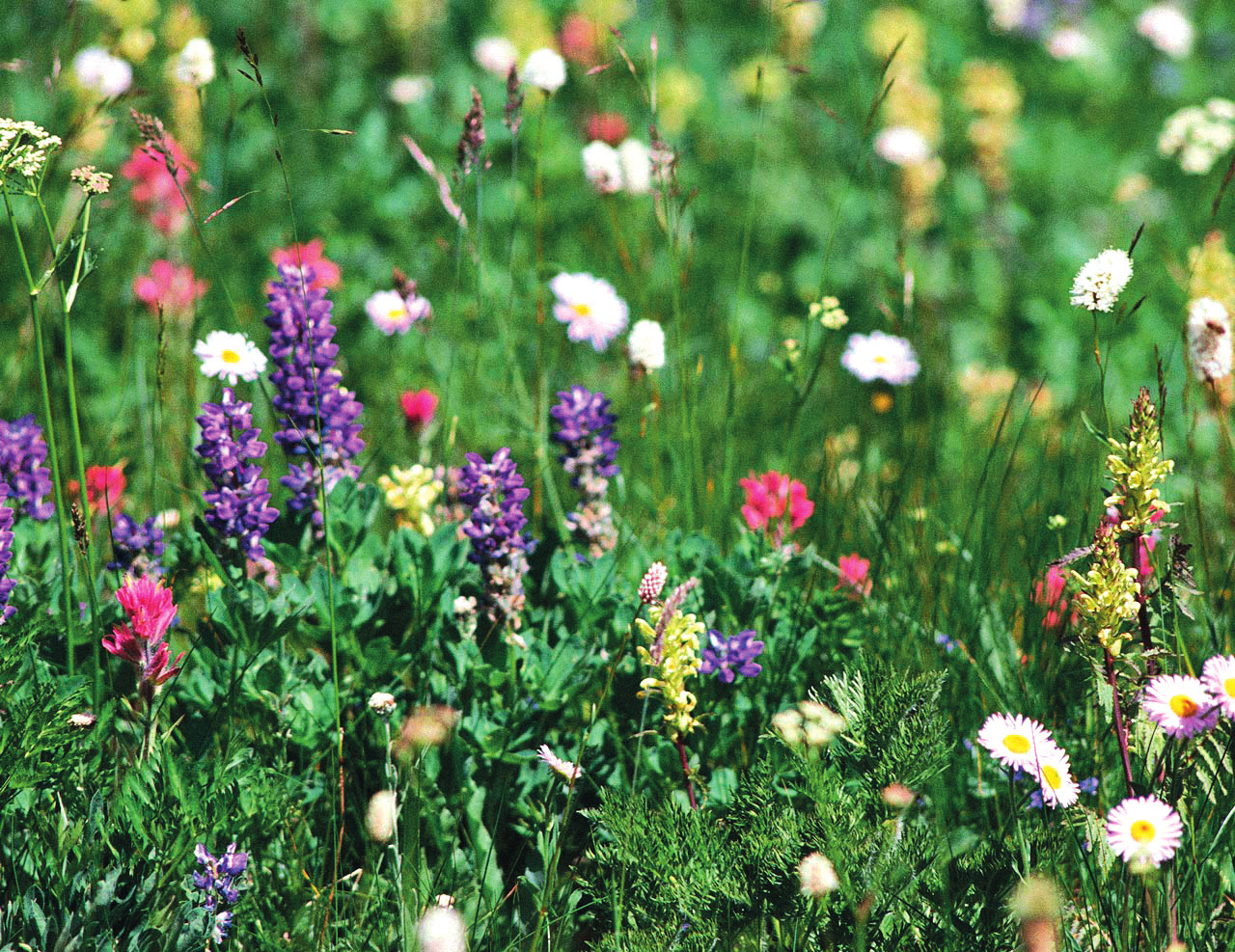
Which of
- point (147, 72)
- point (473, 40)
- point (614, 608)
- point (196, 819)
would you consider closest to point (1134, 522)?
point (614, 608)

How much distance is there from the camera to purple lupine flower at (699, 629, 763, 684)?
5.84ft

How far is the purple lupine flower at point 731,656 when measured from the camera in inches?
70.1

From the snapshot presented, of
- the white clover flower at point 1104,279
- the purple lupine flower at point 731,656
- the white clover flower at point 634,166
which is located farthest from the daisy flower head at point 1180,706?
the white clover flower at point 634,166

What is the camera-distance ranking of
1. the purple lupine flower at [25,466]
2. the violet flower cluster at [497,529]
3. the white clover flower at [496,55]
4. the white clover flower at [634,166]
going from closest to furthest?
the violet flower cluster at [497,529] → the purple lupine flower at [25,466] → the white clover flower at [634,166] → the white clover flower at [496,55]

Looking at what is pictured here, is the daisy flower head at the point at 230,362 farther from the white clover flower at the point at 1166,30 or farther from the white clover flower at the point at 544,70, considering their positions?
the white clover flower at the point at 1166,30

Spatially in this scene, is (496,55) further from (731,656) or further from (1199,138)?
(731,656)

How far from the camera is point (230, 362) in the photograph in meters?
1.85

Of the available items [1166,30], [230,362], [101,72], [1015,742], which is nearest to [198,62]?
[230,362]

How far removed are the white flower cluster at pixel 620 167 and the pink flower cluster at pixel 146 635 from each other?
59.0 inches

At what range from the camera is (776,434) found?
312cm

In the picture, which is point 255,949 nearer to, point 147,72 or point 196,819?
point 196,819

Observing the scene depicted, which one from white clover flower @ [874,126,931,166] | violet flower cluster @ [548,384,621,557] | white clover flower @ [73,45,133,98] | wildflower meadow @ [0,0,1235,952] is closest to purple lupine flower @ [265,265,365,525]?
wildflower meadow @ [0,0,1235,952]

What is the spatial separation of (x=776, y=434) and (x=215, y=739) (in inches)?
73.5

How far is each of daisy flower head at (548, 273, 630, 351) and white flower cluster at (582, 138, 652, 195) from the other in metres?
0.24
